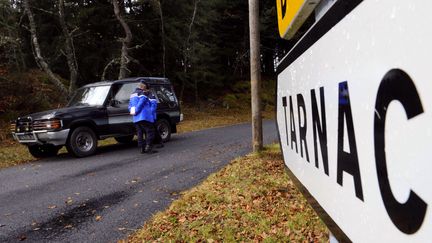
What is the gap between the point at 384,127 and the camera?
55cm

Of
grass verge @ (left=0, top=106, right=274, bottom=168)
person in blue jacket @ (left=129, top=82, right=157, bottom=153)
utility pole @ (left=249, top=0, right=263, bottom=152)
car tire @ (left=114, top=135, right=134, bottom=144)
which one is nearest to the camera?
utility pole @ (left=249, top=0, right=263, bottom=152)

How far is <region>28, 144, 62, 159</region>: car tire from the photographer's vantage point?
455 inches

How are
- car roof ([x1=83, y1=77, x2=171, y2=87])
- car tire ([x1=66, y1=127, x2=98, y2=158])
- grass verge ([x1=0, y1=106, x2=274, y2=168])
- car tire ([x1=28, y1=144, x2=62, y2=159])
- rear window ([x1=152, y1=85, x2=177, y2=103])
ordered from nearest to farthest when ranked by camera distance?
car tire ([x1=66, y1=127, x2=98, y2=158]) < car tire ([x1=28, y1=144, x2=62, y2=159]) < grass verge ([x1=0, y1=106, x2=274, y2=168]) < car roof ([x1=83, y1=77, x2=171, y2=87]) < rear window ([x1=152, y1=85, x2=177, y2=103])

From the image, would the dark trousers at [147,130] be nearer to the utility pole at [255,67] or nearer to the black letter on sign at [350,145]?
the utility pole at [255,67]

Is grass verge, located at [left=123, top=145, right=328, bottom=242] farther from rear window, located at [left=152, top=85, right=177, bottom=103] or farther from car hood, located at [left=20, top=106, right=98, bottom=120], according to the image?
rear window, located at [left=152, top=85, right=177, bottom=103]

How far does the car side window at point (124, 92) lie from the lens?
12.2 m

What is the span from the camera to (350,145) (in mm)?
706

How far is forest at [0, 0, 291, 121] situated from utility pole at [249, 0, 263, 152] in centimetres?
1182

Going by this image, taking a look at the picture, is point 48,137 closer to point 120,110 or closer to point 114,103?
point 114,103

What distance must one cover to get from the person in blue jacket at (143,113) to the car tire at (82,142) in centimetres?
142

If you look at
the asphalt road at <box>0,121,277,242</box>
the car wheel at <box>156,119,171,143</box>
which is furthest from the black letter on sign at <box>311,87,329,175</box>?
the car wheel at <box>156,119,171,143</box>

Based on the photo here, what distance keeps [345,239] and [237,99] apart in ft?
98.0

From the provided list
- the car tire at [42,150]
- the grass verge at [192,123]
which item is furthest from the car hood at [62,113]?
the grass verge at [192,123]

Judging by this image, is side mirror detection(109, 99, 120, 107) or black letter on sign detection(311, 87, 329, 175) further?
side mirror detection(109, 99, 120, 107)
